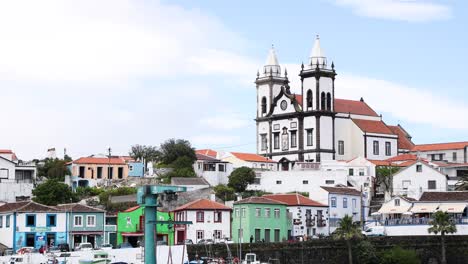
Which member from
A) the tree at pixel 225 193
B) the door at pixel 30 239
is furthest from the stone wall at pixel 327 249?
the tree at pixel 225 193

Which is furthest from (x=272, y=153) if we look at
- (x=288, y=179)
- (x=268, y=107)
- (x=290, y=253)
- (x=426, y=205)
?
(x=290, y=253)

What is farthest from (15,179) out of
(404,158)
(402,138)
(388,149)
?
(402,138)

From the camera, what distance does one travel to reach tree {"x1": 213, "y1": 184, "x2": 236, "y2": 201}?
3587 inches

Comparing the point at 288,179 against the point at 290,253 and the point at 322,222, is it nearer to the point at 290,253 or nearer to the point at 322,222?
the point at 322,222

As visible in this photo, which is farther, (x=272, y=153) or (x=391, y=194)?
(x=272, y=153)

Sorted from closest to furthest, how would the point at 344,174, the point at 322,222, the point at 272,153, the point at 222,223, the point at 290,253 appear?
1. the point at 290,253
2. the point at 222,223
3. the point at 322,222
4. the point at 344,174
5. the point at 272,153

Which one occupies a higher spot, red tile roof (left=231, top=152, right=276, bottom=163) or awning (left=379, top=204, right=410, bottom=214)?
red tile roof (left=231, top=152, right=276, bottom=163)

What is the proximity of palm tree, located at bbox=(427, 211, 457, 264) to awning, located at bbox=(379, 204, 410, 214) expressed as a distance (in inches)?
406

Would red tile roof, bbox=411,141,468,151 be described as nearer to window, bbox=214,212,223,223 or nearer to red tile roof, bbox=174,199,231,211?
red tile roof, bbox=174,199,231,211

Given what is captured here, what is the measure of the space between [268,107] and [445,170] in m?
24.1

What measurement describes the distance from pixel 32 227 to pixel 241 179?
26.0m

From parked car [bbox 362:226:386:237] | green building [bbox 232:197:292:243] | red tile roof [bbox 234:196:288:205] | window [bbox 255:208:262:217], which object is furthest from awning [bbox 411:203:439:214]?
window [bbox 255:208:262:217]

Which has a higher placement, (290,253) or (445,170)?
(445,170)

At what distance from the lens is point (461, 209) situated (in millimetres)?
78250
